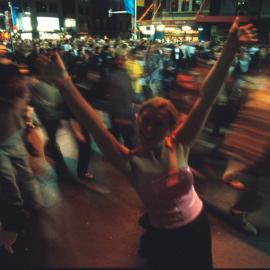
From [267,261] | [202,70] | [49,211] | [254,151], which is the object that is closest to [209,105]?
[254,151]

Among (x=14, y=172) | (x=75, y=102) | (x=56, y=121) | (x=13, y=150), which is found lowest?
(x=14, y=172)

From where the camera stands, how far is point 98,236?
12.4 ft

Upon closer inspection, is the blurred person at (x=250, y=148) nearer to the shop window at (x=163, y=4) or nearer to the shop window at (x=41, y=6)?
the shop window at (x=163, y=4)

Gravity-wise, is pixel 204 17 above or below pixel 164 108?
above

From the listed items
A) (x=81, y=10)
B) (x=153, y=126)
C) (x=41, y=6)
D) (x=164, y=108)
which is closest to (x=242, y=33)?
(x=164, y=108)

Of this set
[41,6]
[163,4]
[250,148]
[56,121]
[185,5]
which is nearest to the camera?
[250,148]

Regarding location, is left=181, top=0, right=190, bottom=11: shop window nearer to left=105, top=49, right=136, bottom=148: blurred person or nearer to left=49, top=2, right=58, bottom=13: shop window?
left=105, top=49, right=136, bottom=148: blurred person

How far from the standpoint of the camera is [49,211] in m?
4.26

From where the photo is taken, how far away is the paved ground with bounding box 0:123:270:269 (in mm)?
3344

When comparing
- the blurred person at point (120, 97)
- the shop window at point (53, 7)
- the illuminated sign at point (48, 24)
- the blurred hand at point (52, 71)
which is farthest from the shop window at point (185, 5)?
the blurred hand at point (52, 71)

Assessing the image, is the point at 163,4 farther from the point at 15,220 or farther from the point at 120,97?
the point at 15,220

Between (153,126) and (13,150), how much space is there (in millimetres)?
2412

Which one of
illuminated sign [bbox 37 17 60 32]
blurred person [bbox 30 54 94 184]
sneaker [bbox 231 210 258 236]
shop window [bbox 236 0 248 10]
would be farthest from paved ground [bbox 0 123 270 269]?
illuminated sign [bbox 37 17 60 32]

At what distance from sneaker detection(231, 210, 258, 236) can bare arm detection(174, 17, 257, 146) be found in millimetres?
2425
